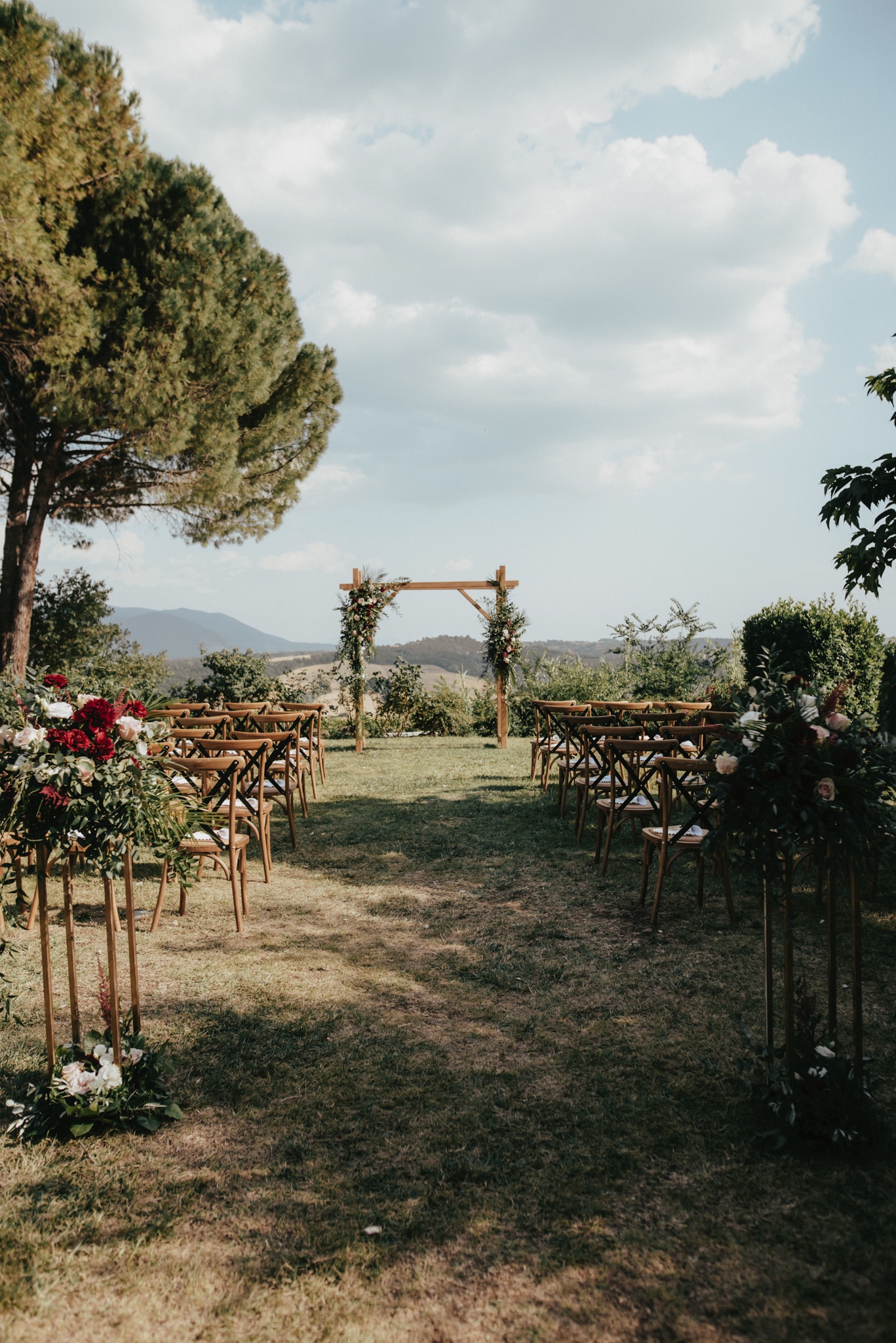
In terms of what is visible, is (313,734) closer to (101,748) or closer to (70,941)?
(70,941)

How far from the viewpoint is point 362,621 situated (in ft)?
38.9

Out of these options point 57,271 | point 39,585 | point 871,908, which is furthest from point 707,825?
point 39,585

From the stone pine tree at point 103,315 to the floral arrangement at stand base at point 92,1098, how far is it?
6275 millimetres

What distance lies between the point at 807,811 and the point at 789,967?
49 centimetres

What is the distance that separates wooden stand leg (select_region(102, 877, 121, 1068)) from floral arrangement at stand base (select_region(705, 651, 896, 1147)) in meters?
1.72

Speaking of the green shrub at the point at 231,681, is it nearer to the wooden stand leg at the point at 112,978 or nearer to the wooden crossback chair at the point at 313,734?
the wooden crossback chair at the point at 313,734

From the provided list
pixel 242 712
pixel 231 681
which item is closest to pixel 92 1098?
pixel 242 712

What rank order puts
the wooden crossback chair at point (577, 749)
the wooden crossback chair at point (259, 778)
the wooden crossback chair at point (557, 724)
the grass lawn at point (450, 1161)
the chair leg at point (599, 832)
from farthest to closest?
the wooden crossback chair at point (557, 724) < the wooden crossback chair at point (577, 749) < the chair leg at point (599, 832) < the wooden crossback chair at point (259, 778) < the grass lawn at point (450, 1161)

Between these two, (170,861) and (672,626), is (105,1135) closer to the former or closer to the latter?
(170,861)

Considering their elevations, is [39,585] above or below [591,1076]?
above

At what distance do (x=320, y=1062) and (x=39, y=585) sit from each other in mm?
10628

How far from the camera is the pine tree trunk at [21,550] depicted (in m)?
9.18

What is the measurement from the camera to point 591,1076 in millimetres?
2549

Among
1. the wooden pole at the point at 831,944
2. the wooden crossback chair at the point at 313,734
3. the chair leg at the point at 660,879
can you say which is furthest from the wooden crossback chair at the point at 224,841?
the wooden crossback chair at the point at 313,734
